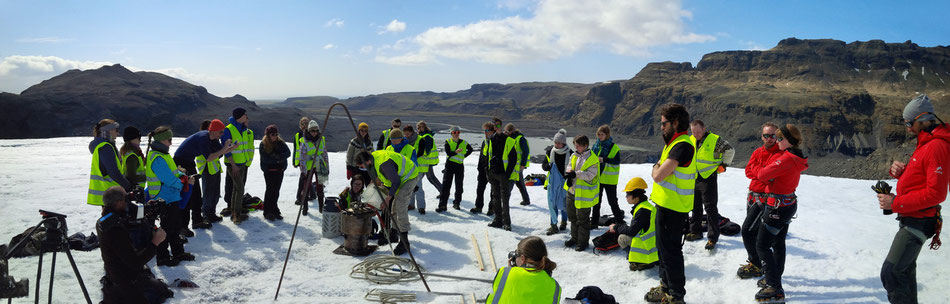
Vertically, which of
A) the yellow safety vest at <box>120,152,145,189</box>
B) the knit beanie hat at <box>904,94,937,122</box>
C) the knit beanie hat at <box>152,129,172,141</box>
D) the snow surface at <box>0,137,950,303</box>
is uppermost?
the knit beanie hat at <box>904,94,937,122</box>

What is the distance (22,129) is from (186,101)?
18.4 metres

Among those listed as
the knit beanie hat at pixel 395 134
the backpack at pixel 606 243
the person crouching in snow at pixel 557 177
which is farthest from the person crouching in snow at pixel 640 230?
the knit beanie hat at pixel 395 134

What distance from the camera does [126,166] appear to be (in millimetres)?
6273

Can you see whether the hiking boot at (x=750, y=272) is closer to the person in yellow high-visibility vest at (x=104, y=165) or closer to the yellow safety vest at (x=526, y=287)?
the yellow safety vest at (x=526, y=287)

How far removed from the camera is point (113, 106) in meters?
44.9

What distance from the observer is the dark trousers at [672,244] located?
4.80 meters

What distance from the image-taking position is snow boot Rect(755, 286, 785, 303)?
15.9 ft

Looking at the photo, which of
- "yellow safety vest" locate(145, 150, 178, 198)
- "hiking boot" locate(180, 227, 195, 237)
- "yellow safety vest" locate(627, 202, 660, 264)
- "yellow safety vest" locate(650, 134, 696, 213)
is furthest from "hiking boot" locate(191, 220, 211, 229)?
"yellow safety vest" locate(650, 134, 696, 213)

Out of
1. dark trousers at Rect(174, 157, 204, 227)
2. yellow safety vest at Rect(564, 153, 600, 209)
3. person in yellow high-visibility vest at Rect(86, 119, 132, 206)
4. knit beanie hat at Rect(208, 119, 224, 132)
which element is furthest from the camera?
knit beanie hat at Rect(208, 119, 224, 132)

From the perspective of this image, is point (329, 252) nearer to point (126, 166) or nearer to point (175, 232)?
point (175, 232)

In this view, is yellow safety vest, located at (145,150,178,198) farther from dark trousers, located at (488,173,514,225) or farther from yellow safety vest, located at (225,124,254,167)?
dark trousers, located at (488,173,514,225)

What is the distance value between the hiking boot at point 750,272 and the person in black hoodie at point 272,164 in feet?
23.7

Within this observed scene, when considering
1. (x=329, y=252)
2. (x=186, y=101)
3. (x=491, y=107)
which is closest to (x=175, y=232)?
(x=329, y=252)

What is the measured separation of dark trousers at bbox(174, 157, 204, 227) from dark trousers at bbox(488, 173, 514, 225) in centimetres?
476
